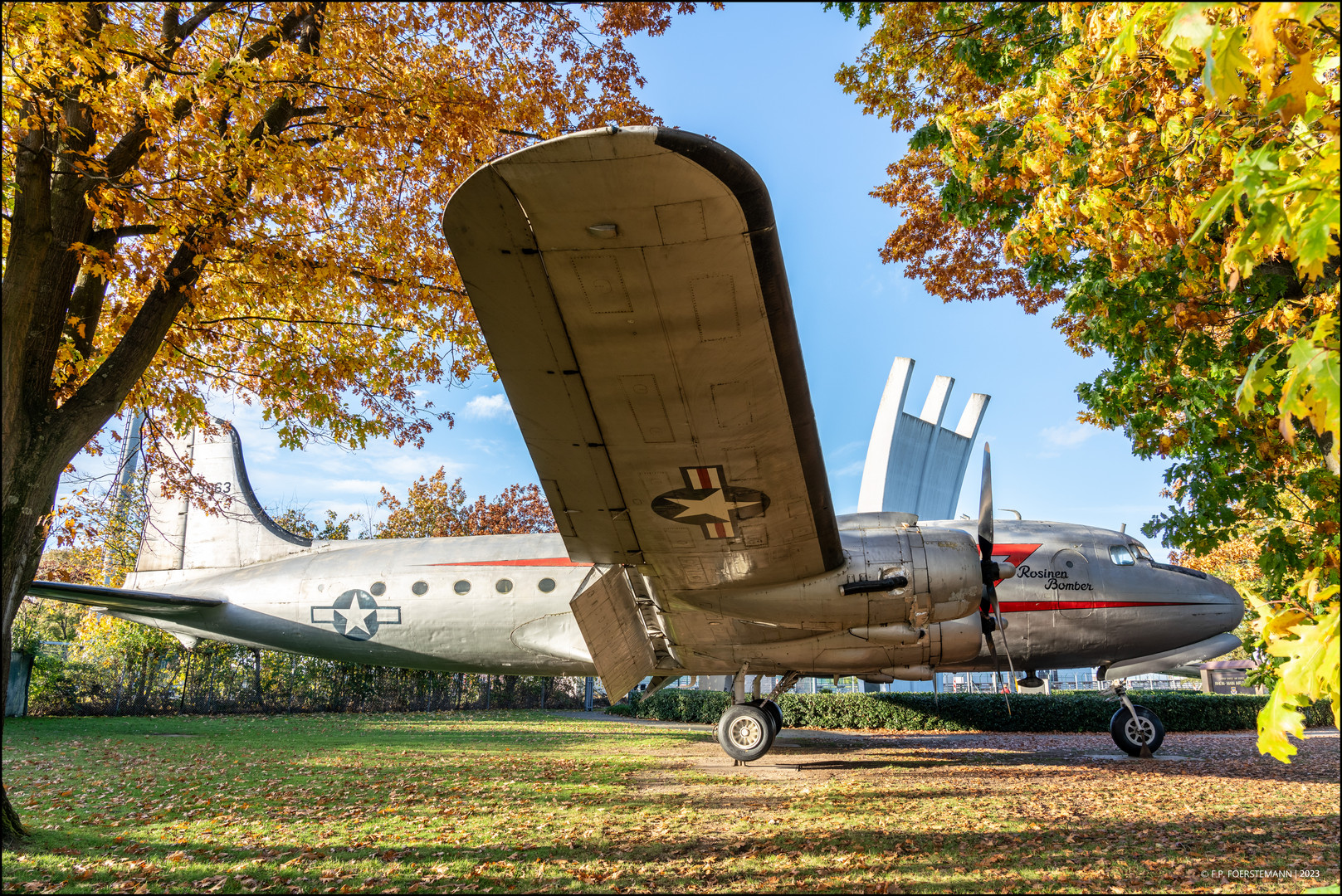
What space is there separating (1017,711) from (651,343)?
55.6ft

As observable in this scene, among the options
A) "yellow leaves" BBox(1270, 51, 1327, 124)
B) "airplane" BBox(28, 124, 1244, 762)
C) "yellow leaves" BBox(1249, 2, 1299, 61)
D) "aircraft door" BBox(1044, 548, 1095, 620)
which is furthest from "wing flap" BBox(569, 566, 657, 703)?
"yellow leaves" BBox(1249, 2, 1299, 61)

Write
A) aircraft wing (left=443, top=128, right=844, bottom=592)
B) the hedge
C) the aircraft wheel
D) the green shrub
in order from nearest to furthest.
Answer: aircraft wing (left=443, top=128, right=844, bottom=592) → the aircraft wheel → the hedge → the green shrub

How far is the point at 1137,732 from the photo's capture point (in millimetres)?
10477

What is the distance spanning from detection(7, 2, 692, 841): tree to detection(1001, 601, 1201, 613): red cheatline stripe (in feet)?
27.1

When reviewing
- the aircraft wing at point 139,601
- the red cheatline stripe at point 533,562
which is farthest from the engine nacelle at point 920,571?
the aircraft wing at point 139,601

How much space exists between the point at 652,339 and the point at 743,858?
11.7 ft

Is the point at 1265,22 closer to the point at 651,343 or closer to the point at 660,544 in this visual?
the point at 651,343

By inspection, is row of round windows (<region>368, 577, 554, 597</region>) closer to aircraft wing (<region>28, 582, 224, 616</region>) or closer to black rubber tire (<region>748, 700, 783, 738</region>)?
aircraft wing (<region>28, 582, 224, 616</region>)

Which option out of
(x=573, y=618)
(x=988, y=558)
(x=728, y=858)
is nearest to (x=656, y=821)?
(x=728, y=858)

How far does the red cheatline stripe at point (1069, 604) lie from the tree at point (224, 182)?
27.1ft

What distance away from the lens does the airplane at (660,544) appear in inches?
153

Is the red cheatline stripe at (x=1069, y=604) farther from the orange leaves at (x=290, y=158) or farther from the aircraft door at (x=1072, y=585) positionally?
the orange leaves at (x=290, y=158)

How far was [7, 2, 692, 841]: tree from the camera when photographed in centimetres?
532

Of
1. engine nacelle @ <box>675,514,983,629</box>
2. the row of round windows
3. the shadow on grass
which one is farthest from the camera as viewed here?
the row of round windows
